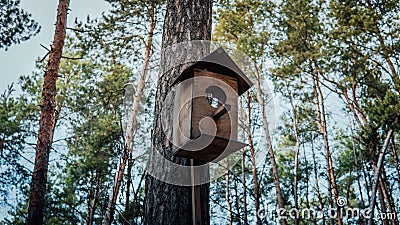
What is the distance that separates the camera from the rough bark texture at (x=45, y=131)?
12.6 feet

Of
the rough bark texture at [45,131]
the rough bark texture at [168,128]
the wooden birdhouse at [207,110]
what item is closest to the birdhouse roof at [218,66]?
the wooden birdhouse at [207,110]

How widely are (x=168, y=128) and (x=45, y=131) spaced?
292 centimetres

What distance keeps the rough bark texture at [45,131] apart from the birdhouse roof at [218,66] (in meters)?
2.82

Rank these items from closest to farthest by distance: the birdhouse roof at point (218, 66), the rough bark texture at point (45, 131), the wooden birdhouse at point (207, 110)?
1. the wooden birdhouse at point (207, 110)
2. the birdhouse roof at point (218, 66)
3. the rough bark texture at point (45, 131)

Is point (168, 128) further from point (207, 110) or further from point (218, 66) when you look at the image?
point (218, 66)

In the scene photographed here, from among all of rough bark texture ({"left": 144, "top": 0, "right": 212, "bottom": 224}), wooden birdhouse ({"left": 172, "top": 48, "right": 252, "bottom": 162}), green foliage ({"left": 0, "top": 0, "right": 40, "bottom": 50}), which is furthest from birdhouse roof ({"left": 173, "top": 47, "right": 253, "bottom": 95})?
green foliage ({"left": 0, "top": 0, "right": 40, "bottom": 50})

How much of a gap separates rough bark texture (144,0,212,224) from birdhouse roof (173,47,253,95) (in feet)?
0.56

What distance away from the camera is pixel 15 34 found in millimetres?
5605

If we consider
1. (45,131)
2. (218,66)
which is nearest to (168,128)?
(218,66)

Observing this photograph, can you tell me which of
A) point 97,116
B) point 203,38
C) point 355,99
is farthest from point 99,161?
point 203,38

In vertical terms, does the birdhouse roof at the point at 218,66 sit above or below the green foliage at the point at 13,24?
below

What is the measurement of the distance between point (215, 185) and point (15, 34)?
239 inches

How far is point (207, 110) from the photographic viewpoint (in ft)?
5.53

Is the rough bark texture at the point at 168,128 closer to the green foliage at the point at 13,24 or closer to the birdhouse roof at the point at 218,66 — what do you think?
the birdhouse roof at the point at 218,66
